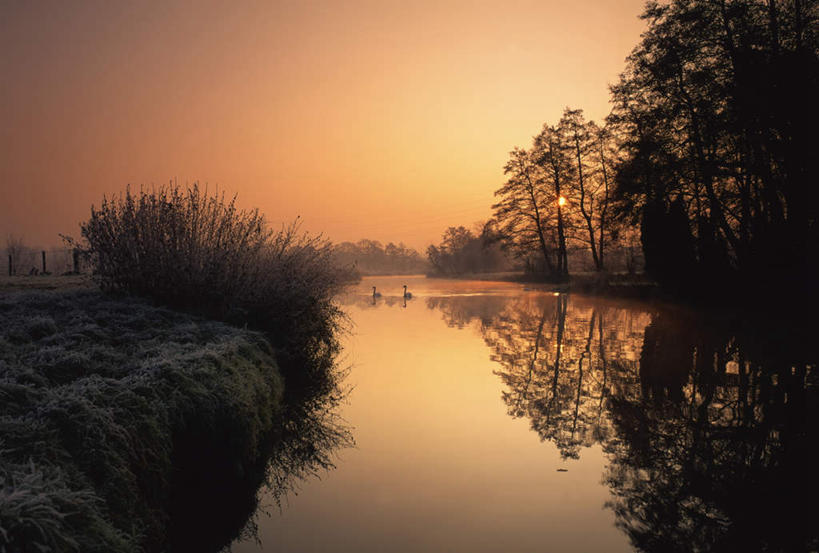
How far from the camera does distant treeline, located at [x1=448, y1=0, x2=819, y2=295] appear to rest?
15.6 meters

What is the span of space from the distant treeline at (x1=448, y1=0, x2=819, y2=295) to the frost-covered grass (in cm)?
1680

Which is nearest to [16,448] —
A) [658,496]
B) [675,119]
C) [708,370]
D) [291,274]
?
[658,496]

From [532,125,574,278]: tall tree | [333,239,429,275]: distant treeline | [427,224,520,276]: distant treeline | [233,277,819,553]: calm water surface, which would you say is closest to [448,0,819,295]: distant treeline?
[233,277,819,553]: calm water surface

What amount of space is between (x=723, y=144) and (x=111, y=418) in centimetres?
2238

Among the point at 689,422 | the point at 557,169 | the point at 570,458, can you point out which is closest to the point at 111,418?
the point at 570,458

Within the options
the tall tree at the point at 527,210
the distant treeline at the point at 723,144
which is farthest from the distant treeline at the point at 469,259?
the distant treeline at the point at 723,144

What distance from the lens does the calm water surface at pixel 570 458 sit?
390 centimetres

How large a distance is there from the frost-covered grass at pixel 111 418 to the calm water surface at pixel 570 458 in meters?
0.92

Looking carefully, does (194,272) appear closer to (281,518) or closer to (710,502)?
(281,518)

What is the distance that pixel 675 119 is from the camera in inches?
798

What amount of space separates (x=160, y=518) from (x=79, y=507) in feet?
3.78

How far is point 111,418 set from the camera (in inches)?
145


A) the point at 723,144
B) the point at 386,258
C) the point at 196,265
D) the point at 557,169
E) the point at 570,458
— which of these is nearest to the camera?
the point at 570,458

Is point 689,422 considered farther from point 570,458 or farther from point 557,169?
point 557,169
